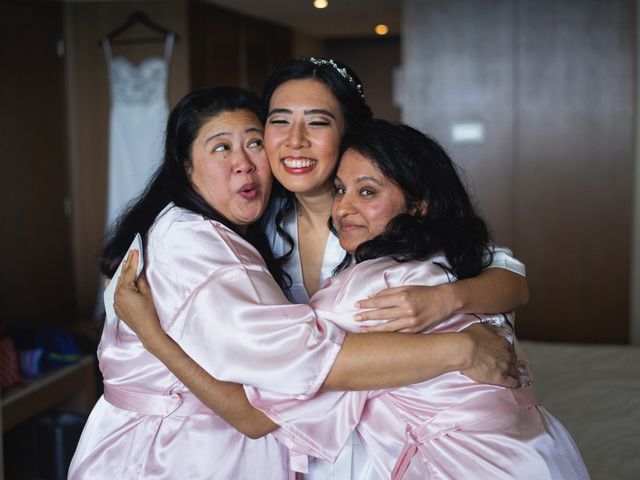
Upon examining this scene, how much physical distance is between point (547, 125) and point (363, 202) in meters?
2.96

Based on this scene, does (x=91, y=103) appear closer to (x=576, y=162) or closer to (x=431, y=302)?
(x=576, y=162)

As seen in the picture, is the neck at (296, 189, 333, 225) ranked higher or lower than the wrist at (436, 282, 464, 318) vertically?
higher

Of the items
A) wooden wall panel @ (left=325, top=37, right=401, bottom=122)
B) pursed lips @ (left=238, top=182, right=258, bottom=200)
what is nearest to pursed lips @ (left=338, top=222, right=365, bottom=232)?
pursed lips @ (left=238, top=182, right=258, bottom=200)

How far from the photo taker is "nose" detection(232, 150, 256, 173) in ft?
5.42

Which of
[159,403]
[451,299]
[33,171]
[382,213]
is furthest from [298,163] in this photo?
[33,171]

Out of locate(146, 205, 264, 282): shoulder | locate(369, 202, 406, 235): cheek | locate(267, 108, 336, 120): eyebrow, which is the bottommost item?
locate(146, 205, 264, 282): shoulder

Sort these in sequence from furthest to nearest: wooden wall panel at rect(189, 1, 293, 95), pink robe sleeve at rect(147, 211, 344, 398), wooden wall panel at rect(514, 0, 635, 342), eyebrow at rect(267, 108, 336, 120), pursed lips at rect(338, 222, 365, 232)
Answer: wooden wall panel at rect(189, 1, 293, 95) < wooden wall panel at rect(514, 0, 635, 342) < eyebrow at rect(267, 108, 336, 120) < pursed lips at rect(338, 222, 365, 232) < pink robe sleeve at rect(147, 211, 344, 398)

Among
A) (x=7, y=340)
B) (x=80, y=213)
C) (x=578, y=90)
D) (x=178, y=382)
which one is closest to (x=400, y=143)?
(x=178, y=382)

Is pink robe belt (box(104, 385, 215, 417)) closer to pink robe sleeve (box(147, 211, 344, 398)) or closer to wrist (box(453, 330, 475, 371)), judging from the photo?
pink robe sleeve (box(147, 211, 344, 398))

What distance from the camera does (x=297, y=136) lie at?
1.72m

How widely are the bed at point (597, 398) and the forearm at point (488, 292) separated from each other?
576mm

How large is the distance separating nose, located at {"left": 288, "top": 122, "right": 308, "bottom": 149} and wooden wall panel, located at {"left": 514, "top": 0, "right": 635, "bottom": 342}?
2832mm

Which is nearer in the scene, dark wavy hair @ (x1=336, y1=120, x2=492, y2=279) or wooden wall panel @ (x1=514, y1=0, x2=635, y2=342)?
dark wavy hair @ (x1=336, y1=120, x2=492, y2=279)

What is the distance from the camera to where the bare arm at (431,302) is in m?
1.34
